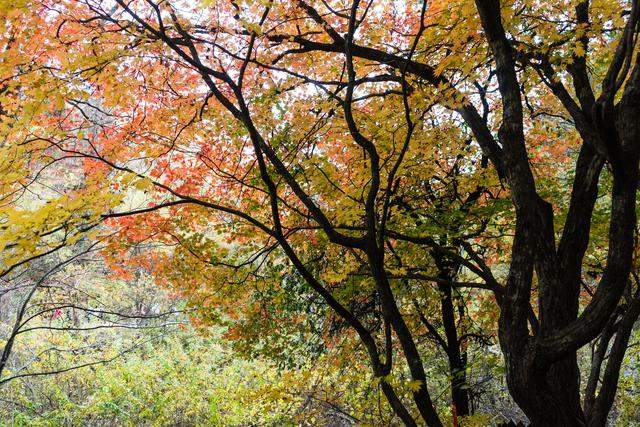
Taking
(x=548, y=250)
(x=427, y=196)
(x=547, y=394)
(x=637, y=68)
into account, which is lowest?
(x=547, y=394)

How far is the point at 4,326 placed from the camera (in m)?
10.7

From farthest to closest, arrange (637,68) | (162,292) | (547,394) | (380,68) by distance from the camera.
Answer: (162,292)
(380,68)
(547,394)
(637,68)

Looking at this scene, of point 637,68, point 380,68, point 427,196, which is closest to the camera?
point 637,68

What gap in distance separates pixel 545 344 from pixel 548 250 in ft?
2.38

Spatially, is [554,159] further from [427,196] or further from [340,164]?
[340,164]

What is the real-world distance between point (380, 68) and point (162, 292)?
A: 11739 mm

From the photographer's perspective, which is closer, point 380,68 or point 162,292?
point 380,68

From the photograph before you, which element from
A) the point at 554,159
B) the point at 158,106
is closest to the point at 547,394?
the point at 158,106

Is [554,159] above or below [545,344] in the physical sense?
above

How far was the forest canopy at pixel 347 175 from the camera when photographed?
8.93 ft

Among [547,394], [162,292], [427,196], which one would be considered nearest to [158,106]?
[427,196]

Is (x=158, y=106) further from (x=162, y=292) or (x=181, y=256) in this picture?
(x=162, y=292)

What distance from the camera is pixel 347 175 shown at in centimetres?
583

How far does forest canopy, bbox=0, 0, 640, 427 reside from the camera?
272 cm
